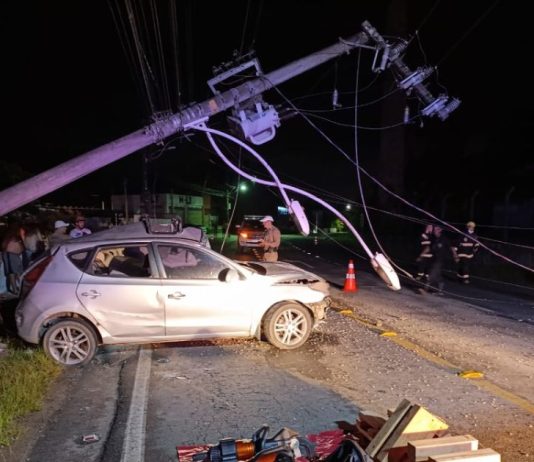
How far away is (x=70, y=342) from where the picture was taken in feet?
20.7

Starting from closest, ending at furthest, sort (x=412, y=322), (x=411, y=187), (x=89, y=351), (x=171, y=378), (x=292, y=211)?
(x=171, y=378)
(x=89, y=351)
(x=292, y=211)
(x=412, y=322)
(x=411, y=187)

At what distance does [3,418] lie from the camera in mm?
4469

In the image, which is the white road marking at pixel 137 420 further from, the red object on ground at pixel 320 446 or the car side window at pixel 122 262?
the car side window at pixel 122 262

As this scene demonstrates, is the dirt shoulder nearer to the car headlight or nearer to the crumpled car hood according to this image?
the crumpled car hood

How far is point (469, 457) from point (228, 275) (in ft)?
12.9

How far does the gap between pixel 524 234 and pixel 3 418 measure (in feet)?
57.1

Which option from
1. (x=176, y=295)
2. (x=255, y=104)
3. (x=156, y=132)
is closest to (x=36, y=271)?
(x=176, y=295)

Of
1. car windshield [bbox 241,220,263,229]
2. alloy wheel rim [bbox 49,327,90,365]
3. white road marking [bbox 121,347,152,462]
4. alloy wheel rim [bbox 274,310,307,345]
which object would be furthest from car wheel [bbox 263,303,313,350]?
car windshield [bbox 241,220,263,229]

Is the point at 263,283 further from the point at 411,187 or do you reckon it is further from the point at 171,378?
the point at 411,187

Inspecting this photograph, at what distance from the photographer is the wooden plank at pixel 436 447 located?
10.9 feet

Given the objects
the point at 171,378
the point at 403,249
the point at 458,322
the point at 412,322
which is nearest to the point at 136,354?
the point at 171,378

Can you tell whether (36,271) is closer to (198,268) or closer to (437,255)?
(198,268)

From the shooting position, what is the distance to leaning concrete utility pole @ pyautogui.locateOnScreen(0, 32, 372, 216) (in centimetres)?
916

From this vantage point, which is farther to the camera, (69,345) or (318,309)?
(318,309)
